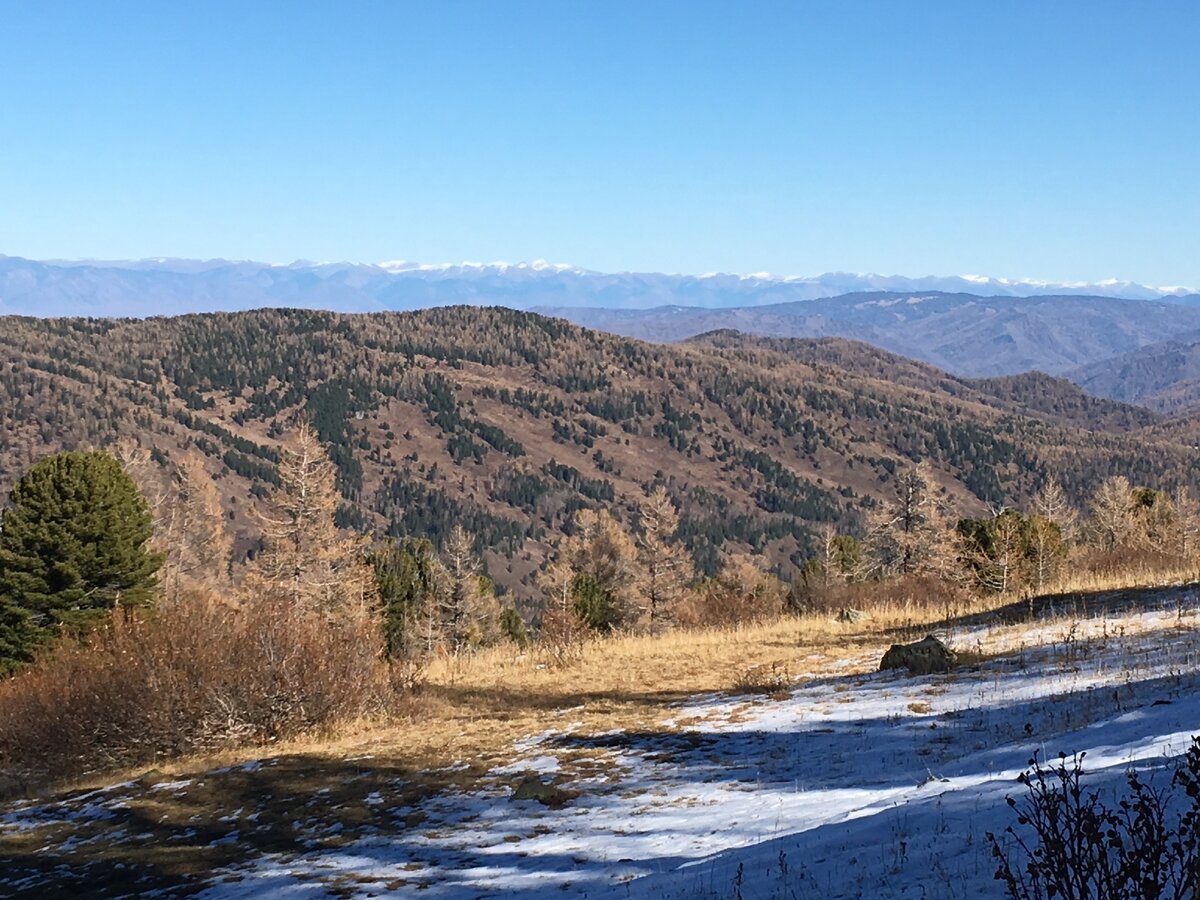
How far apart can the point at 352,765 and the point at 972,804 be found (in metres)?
6.62

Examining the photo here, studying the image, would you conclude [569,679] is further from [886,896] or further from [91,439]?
[91,439]

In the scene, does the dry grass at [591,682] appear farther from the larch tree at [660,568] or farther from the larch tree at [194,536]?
the larch tree at [194,536]

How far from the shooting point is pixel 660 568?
58.4 m

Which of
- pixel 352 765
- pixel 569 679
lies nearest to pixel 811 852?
pixel 352 765

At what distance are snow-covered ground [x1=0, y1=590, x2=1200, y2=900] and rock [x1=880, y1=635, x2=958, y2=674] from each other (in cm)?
36

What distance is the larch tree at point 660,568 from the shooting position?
56.7 meters

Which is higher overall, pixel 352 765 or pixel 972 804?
pixel 972 804

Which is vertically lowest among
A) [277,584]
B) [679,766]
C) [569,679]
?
[277,584]

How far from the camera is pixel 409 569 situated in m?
47.9

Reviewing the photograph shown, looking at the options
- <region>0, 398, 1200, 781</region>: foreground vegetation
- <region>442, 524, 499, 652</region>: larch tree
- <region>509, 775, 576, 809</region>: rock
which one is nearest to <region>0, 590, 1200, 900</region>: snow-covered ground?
<region>509, 775, 576, 809</region>: rock

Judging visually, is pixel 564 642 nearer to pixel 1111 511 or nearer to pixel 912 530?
pixel 912 530

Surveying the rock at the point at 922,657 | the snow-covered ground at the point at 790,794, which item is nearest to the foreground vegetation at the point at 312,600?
the snow-covered ground at the point at 790,794

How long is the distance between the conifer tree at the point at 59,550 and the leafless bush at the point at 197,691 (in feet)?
47.1

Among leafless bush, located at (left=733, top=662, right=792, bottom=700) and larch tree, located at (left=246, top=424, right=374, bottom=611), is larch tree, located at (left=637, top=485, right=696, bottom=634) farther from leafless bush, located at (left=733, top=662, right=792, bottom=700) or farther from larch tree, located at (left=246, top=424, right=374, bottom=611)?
leafless bush, located at (left=733, top=662, right=792, bottom=700)
